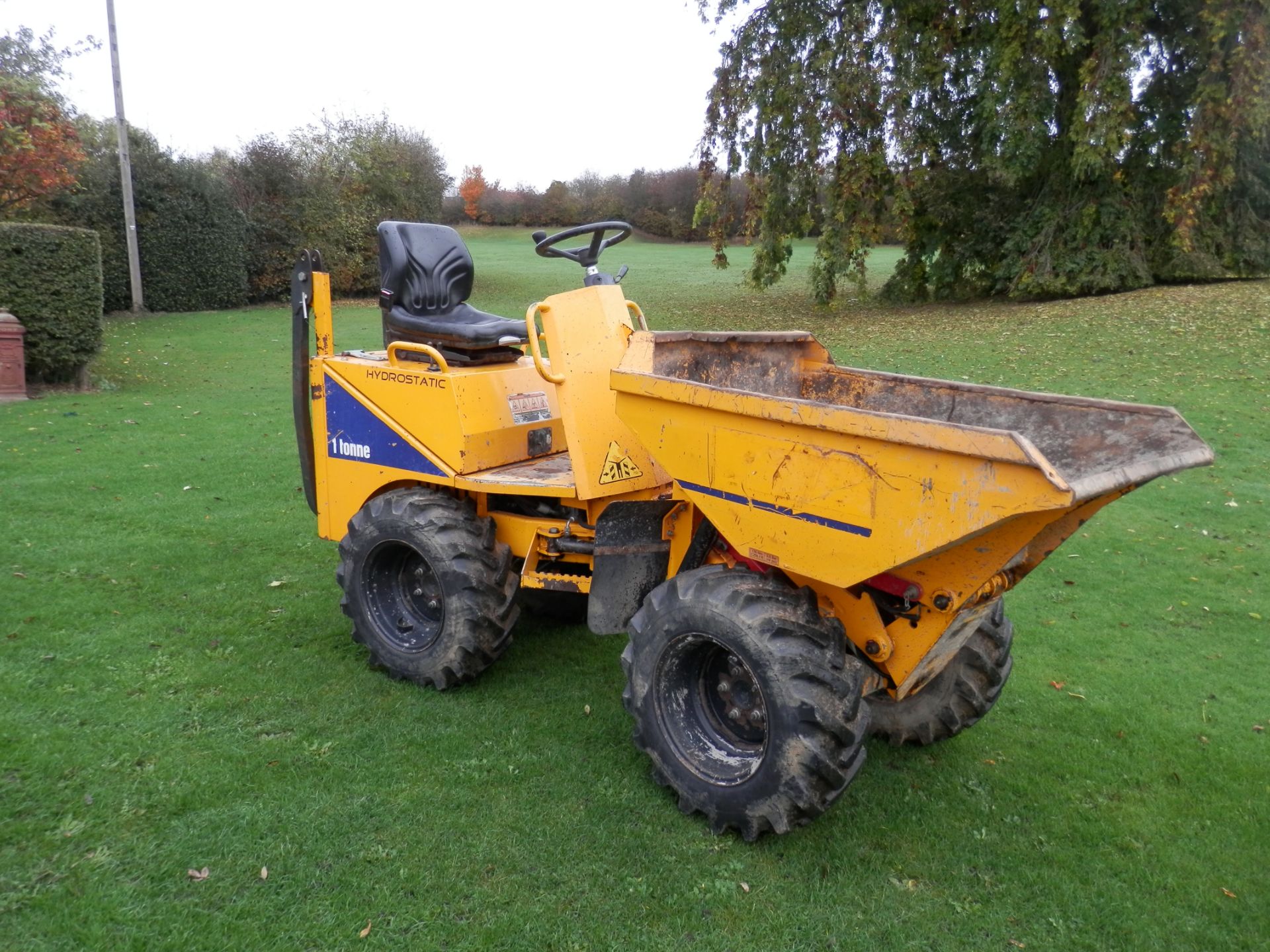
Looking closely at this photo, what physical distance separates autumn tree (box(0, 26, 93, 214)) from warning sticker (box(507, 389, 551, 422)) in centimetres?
1435

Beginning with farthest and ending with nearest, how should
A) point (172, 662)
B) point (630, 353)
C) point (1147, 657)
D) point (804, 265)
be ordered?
1. point (804, 265)
2. point (1147, 657)
3. point (172, 662)
4. point (630, 353)

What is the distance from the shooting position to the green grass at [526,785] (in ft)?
9.91

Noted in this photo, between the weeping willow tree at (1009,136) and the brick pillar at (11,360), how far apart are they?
12.4 metres

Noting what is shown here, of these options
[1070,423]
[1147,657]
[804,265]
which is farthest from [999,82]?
[804,265]

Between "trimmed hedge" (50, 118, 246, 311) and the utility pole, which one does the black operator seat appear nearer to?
the utility pole

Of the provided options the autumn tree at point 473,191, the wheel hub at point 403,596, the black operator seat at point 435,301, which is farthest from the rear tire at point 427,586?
the autumn tree at point 473,191

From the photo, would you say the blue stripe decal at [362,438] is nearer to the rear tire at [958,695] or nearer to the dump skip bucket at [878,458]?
the dump skip bucket at [878,458]

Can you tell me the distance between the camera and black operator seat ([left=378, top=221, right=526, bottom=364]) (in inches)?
185

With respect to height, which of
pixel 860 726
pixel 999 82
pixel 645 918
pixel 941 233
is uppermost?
A: pixel 999 82

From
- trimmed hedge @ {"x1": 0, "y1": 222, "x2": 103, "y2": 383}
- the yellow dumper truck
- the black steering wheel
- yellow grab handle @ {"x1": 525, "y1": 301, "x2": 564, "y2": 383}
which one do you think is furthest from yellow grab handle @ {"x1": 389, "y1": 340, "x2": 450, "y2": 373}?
trimmed hedge @ {"x1": 0, "y1": 222, "x2": 103, "y2": 383}

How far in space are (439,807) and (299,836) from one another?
0.49m

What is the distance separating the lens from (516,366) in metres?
4.77

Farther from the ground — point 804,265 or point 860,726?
point 804,265

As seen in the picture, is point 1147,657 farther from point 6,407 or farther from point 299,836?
point 6,407
